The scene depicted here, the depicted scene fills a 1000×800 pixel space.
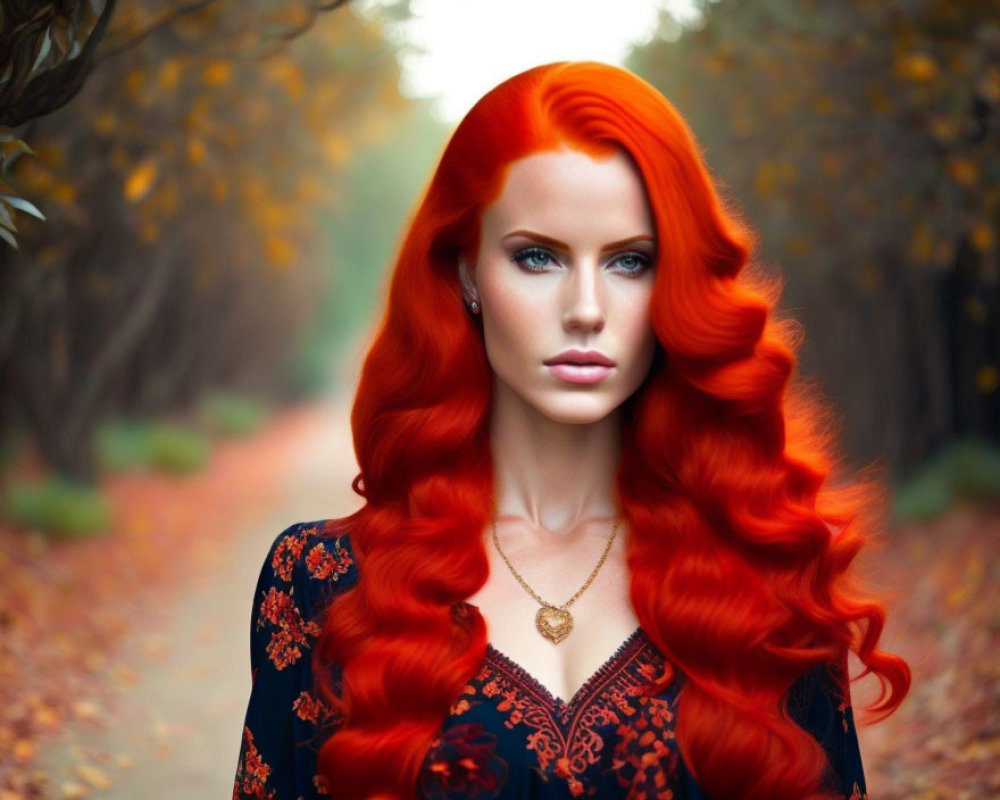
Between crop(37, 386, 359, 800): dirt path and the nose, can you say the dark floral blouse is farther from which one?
crop(37, 386, 359, 800): dirt path

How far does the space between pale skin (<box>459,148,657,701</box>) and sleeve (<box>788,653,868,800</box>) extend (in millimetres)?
306

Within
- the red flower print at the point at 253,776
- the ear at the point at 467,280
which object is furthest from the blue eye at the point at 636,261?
the red flower print at the point at 253,776

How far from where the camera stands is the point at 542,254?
6.79 ft

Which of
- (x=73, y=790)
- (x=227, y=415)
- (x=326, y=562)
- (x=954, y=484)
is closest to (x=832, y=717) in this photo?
(x=326, y=562)

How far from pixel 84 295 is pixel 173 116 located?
3688 millimetres

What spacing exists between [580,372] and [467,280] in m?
0.32

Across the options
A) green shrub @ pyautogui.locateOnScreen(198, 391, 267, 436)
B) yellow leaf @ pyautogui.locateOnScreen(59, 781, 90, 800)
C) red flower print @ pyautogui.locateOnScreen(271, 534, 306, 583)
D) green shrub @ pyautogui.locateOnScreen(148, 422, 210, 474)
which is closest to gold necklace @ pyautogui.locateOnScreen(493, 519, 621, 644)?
red flower print @ pyautogui.locateOnScreen(271, 534, 306, 583)

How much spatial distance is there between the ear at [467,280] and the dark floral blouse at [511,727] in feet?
1.62

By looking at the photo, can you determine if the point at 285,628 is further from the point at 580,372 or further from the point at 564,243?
the point at 564,243

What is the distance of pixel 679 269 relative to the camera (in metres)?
2.03

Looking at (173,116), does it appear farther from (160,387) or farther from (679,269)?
(160,387)

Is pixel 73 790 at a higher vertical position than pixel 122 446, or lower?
lower

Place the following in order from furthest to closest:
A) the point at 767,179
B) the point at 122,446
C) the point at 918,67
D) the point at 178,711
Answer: the point at 122,446, the point at 767,179, the point at 178,711, the point at 918,67

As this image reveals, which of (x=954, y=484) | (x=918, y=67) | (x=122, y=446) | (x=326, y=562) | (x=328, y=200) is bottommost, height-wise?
(x=326, y=562)
